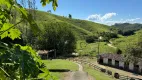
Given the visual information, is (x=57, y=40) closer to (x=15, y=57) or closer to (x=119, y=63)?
(x=119, y=63)

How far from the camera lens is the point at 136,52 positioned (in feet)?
237

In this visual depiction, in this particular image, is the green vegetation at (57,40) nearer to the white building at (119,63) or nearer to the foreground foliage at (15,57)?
the white building at (119,63)

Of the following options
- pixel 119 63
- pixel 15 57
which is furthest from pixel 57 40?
pixel 15 57

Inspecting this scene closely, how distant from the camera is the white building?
2657 inches

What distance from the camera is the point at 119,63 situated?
71.6 m

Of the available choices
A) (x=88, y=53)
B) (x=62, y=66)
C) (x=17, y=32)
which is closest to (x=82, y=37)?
(x=88, y=53)

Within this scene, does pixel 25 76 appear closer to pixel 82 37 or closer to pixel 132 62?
pixel 132 62

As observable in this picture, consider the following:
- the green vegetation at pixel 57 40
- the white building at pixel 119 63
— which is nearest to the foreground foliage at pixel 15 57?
the white building at pixel 119 63

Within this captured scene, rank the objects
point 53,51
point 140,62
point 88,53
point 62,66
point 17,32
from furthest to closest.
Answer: point 88,53 < point 53,51 < point 140,62 < point 62,66 < point 17,32

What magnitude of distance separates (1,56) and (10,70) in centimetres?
20

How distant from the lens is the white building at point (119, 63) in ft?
221

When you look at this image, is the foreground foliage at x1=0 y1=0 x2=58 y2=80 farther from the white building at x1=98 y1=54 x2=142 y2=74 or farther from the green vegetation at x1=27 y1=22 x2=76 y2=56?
the green vegetation at x1=27 y1=22 x2=76 y2=56

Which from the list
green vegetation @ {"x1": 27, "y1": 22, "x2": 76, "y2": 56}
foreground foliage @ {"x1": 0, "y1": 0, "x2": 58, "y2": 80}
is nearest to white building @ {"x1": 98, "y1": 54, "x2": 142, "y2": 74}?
green vegetation @ {"x1": 27, "y1": 22, "x2": 76, "y2": 56}

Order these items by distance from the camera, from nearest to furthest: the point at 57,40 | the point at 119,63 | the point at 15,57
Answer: the point at 15,57 < the point at 119,63 < the point at 57,40
